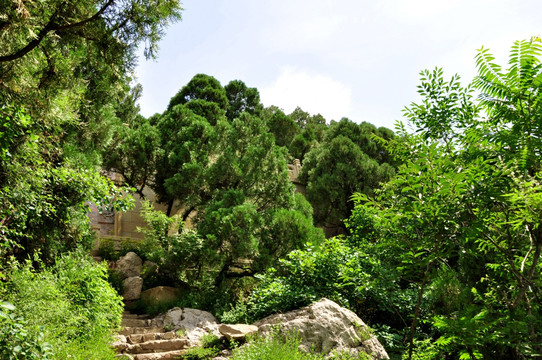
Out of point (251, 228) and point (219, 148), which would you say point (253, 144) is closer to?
point (219, 148)

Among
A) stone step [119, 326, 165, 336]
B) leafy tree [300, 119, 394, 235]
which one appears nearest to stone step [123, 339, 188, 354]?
stone step [119, 326, 165, 336]

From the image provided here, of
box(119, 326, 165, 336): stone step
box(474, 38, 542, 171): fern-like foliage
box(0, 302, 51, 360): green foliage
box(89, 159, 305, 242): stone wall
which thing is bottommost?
box(119, 326, 165, 336): stone step

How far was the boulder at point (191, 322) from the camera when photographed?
6840mm

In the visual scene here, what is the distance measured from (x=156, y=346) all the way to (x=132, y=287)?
3237 mm

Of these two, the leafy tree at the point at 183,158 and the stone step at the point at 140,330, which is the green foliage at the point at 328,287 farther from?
the leafy tree at the point at 183,158

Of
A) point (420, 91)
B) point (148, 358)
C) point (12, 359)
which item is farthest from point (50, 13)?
point (148, 358)

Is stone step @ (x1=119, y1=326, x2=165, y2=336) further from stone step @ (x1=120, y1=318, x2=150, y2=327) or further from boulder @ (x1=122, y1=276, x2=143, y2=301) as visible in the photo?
boulder @ (x1=122, y1=276, x2=143, y2=301)

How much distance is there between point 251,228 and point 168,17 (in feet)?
18.5

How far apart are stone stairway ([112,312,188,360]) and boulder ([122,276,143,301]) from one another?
6.32 ft

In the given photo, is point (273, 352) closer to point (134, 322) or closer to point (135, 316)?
point (134, 322)

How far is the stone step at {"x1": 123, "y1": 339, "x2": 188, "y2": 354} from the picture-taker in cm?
624

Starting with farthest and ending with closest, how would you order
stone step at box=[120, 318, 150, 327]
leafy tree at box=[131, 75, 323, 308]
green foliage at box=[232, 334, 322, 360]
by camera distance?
leafy tree at box=[131, 75, 323, 308], stone step at box=[120, 318, 150, 327], green foliage at box=[232, 334, 322, 360]

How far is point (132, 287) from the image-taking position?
930 centimetres

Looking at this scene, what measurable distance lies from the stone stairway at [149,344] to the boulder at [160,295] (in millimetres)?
1667
